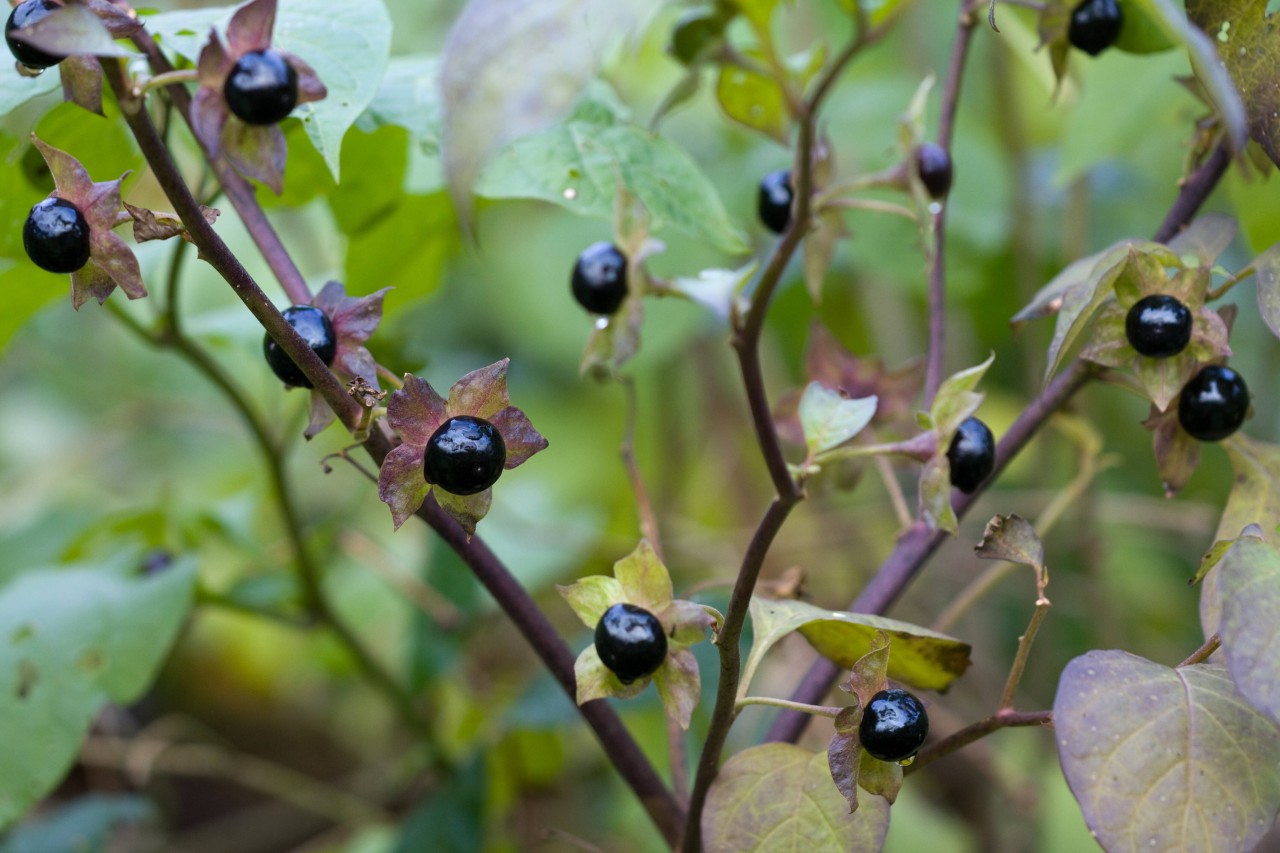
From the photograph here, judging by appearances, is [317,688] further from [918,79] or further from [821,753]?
[821,753]

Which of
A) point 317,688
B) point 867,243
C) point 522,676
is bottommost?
point 317,688

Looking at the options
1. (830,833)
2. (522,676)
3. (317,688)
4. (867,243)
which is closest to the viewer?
(830,833)

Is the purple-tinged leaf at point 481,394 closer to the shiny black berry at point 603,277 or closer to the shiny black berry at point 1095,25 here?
the shiny black berry at point 603,277

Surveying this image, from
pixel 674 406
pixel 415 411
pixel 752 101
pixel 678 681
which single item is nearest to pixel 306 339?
pixel 415 411

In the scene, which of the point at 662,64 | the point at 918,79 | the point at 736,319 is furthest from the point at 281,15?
the point at 662,64

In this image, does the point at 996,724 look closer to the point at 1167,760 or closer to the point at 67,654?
the point at 1167,760

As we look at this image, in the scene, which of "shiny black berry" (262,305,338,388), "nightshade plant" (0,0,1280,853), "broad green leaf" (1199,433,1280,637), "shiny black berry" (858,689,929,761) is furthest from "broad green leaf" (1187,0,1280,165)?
"shiny black berry" (262,305,338,388)

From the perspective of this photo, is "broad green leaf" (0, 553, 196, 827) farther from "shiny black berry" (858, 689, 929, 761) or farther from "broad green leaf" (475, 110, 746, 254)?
"shiny black berry" (858, 689, 929, 761)
